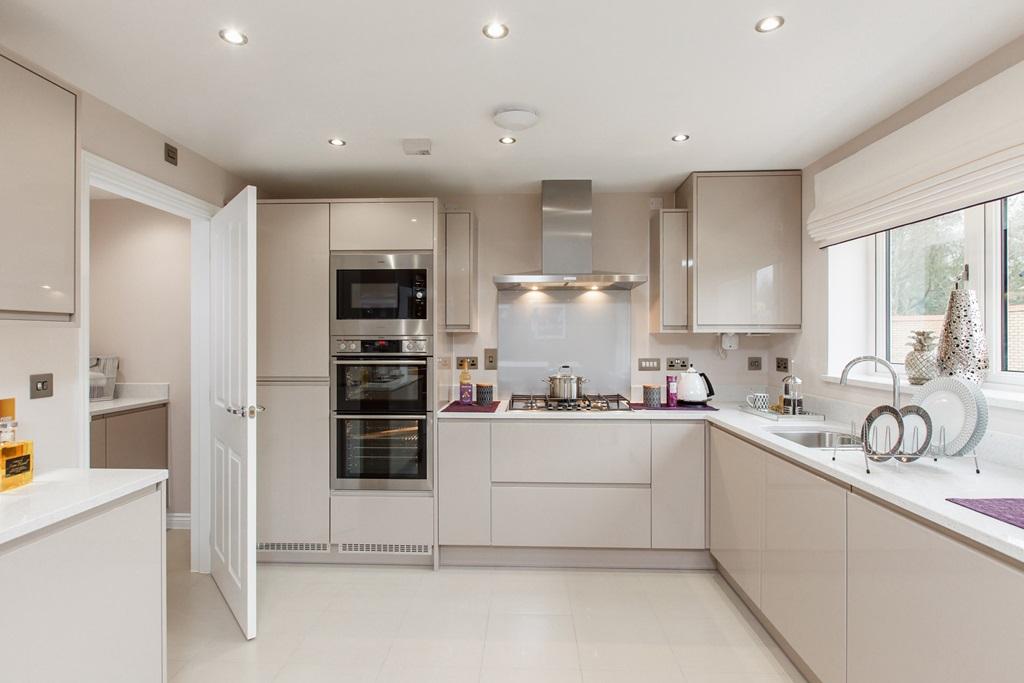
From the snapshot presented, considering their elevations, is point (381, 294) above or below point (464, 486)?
above

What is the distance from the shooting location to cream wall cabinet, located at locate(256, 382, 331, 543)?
9.45 feet

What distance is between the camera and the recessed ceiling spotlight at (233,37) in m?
1.59

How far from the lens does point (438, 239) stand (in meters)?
2.96

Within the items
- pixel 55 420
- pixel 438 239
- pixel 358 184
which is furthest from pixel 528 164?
pixel 55 420

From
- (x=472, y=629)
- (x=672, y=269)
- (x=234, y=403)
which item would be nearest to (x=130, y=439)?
(x=234, y=403)

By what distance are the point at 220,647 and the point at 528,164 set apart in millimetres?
2759

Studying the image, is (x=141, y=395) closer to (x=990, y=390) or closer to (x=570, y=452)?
(x=570, y=452)

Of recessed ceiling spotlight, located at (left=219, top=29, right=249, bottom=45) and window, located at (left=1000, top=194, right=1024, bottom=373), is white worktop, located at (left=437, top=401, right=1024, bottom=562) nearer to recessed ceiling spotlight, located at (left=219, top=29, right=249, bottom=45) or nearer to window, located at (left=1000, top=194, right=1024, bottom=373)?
window, located at (left=1000, top=194, right=1024, bottom=373)

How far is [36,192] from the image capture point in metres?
1.52

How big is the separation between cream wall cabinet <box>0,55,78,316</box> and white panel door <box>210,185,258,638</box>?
0.59 m

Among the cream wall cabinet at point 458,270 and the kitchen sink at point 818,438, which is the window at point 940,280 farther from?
the cream wall cabinet at point 458,270

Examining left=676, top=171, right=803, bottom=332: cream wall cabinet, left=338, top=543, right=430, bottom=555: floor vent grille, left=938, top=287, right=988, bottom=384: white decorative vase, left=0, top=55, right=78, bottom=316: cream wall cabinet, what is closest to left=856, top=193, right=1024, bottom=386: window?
left=938, top=287, right=988, bottom=384: white decorative vase

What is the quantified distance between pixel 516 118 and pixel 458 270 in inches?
46.6

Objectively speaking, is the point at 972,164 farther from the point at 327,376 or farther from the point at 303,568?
the point at 303,568
